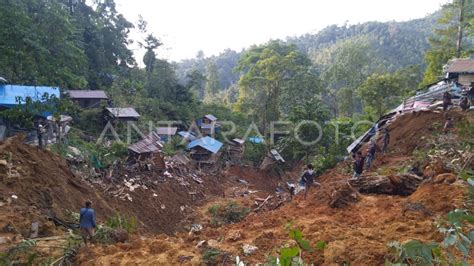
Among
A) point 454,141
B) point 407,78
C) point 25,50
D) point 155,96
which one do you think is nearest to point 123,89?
point 155,96

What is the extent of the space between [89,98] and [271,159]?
14067 millimetres

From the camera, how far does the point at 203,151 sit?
2722cm

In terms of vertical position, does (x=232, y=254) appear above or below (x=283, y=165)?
above

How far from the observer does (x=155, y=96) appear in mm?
38938

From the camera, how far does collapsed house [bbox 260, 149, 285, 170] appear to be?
2878 cm

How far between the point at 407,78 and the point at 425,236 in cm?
2747

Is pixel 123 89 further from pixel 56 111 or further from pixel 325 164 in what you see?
pixel 325 164

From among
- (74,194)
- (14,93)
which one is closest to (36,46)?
(14,93)

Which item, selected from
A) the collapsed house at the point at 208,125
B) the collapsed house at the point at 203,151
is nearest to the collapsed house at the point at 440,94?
the collapsed house at the point at 203,151

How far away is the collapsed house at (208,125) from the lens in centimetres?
3622

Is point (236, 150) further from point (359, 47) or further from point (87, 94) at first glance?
point (359, 47)

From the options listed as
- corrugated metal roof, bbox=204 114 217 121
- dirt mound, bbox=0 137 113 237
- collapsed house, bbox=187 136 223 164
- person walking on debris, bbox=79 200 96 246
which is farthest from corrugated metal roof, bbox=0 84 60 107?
corrugated metal roof, bbox=204 114 217 121

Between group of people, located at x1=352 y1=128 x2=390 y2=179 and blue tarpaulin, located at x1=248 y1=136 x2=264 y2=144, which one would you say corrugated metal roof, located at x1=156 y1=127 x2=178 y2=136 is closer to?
blue tarpaulin, located at x1=248 y1=136 x2=264 y2=144

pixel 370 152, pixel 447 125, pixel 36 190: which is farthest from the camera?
pixel 447 125
